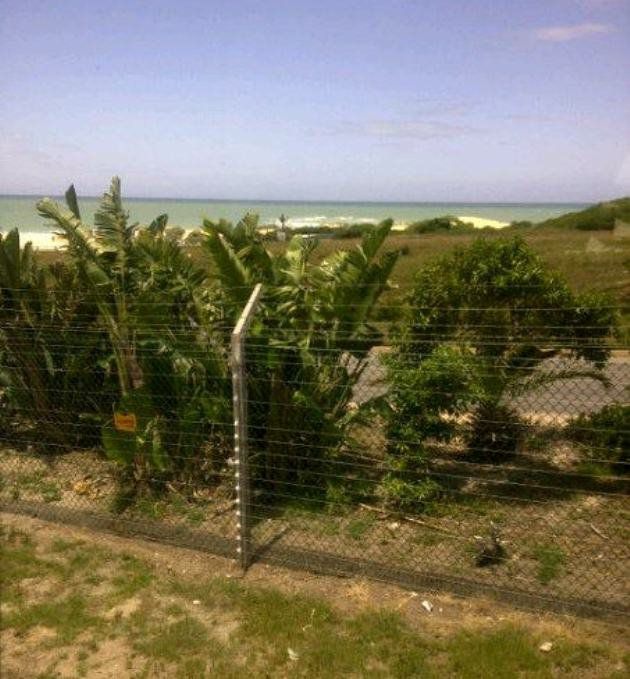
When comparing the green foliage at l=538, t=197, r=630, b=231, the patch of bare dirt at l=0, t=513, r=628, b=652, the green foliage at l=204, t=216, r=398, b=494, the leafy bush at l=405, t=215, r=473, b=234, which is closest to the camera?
the patch of bare dirt at l=0, t=513, r=628, b=652

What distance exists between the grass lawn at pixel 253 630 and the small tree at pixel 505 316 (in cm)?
212

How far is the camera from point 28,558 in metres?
4.89

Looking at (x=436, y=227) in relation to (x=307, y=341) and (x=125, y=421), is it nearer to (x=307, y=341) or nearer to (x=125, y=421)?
(x=307, y=341)

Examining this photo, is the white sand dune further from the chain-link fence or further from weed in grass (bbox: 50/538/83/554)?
weed in grass (bbox: 50/538/83/554)

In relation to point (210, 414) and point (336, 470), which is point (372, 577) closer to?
point (336, 470)

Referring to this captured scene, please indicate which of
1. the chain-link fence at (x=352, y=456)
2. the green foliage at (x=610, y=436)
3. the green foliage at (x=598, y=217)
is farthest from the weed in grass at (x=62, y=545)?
the green foliage at (x=598, y=217)

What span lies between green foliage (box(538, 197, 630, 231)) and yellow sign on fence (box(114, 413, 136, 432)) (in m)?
10.4

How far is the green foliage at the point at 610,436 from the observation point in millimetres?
5684

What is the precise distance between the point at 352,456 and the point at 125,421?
191 centimetres

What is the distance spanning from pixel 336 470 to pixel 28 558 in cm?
238

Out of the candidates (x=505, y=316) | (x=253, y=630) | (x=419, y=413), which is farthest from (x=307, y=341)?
(x=253, y=630)

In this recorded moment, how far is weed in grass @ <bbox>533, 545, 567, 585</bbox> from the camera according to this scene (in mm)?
4562

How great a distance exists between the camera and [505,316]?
604cm

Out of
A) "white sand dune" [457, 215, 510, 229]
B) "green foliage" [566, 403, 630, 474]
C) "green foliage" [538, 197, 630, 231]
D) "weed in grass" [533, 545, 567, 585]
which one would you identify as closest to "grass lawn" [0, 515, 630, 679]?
"weed in grass" [533, 545, 567, 585]
